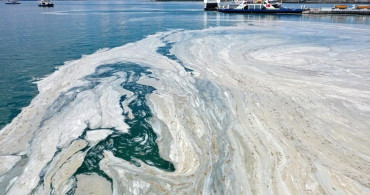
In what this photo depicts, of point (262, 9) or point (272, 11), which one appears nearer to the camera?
point (272, 11)

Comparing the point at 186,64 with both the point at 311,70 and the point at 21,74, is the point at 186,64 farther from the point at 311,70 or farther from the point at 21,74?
the point at 21,74

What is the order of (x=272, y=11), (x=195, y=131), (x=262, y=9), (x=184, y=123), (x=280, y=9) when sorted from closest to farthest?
(x=195, y=131), (x=184, y=123), (x=272, y=11), (x=280, y=9), (x=262, y=9)

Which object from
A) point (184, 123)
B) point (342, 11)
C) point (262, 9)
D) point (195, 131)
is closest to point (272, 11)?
point (262, 9)

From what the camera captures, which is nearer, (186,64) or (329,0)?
(186,64)

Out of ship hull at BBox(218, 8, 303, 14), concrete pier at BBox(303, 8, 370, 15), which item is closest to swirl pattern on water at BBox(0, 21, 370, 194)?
concrete pier at BBox(303, 8, 370, 15)

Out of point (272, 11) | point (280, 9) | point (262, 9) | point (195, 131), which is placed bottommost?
point (195, 131)

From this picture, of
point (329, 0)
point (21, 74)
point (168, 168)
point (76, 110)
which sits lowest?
point (168, 168)

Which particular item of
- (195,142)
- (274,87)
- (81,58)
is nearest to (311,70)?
(274,87)

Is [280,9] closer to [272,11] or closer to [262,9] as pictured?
[272,11]

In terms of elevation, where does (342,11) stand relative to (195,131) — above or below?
above
